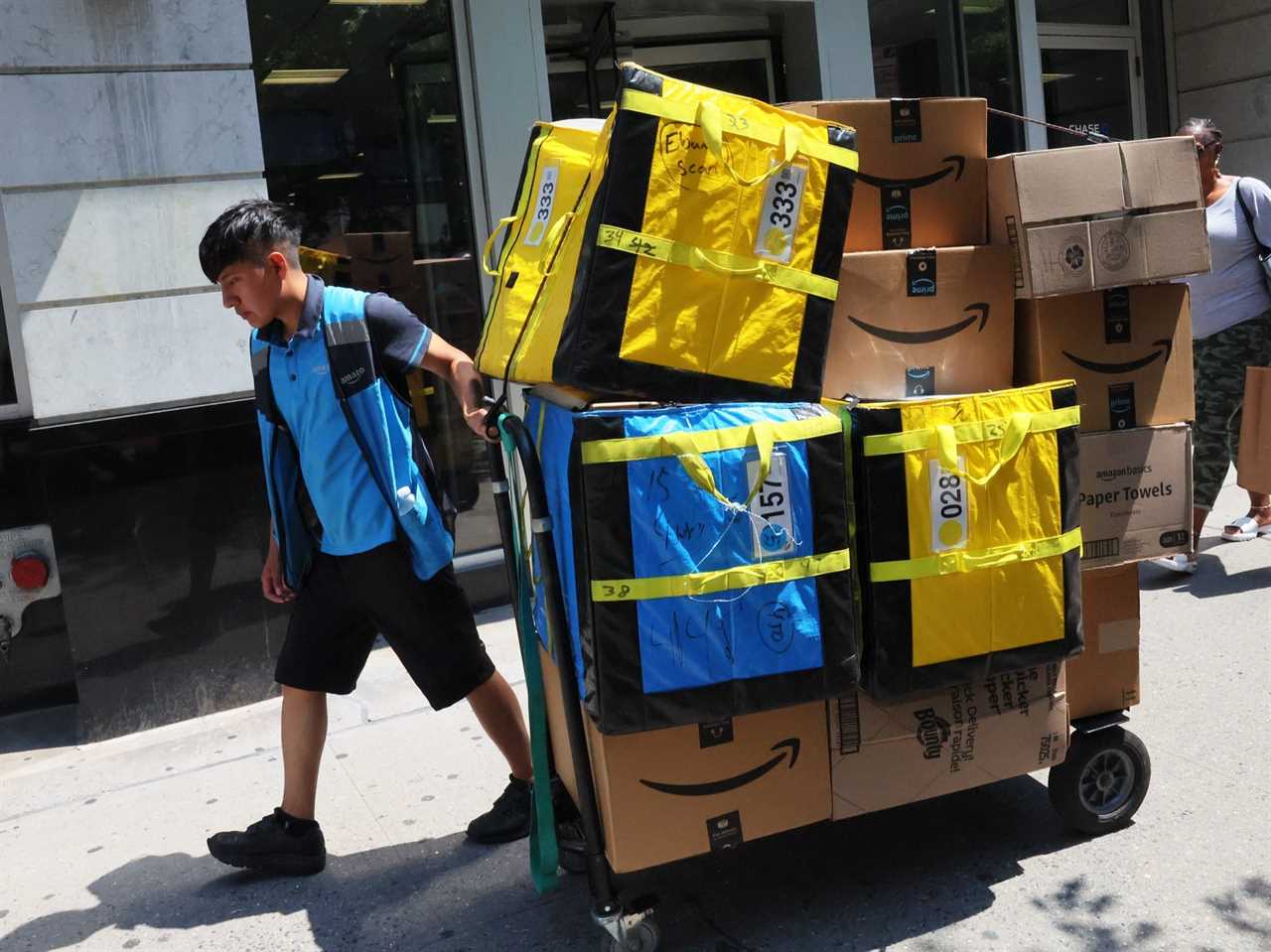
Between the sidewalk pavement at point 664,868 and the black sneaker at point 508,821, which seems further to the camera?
the black sneaker at point 508,821

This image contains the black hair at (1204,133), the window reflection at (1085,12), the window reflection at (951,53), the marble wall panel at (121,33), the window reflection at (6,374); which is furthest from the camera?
the window reflection at (1085,12)

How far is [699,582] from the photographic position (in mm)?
2758

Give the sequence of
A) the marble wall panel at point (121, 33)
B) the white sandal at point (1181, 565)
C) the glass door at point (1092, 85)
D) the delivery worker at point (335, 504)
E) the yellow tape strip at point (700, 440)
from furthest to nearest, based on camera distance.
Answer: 1. the glass door at point (1092, 85)
2. the white sandal at point (1181, 565)
3. the marble wall panel at point (121, 33)
4. the delivery worker at point (335, 504)
5. the yellow tape strip at point (700, 440)

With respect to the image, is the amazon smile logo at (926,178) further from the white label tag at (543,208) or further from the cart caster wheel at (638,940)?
the cart caster wheel at (638,940)

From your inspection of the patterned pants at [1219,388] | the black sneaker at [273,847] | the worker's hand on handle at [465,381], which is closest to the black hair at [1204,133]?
the patterned pants at [1219,388]

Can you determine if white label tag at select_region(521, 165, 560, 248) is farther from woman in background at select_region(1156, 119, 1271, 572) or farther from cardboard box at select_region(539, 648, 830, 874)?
woman in background at select_region(1156, 119, 1271, 572)

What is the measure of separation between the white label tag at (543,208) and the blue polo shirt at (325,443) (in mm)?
577

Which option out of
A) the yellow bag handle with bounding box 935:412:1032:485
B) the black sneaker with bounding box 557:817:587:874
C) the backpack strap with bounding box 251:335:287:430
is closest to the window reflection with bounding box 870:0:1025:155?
the yellow bag handle with bounding box 935:412:1032:485

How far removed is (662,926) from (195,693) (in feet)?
9.31

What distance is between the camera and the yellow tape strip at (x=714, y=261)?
2717 mm

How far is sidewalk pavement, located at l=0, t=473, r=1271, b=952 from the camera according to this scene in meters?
3.20

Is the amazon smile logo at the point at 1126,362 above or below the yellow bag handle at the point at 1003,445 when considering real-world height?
above

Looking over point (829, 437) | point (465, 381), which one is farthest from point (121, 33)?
point (829, 437)

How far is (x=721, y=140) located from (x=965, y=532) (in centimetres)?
106
